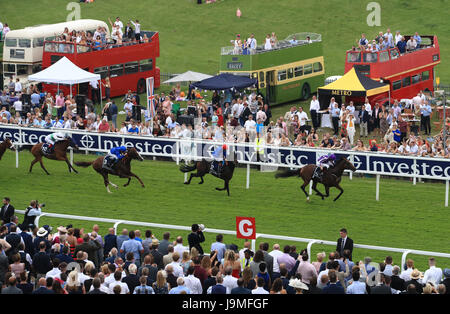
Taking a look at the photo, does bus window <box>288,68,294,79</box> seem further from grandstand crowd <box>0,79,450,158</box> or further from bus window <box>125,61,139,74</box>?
bus window <box>125,61,139,74</box>

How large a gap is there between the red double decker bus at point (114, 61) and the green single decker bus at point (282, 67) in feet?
13.7

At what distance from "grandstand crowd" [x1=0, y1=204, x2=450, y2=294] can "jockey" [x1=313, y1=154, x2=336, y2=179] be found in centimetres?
599

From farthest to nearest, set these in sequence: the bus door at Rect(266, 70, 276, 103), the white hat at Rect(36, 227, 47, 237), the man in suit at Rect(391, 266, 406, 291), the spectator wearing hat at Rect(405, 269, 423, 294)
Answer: the bus door at Rect(266, 70, 276, 103), the white hat at Rect(36, 227, 47, 237), the man in suit at Rect(391, 266, 406, 291), the spectator wearing hat at Rect(405, 269, 423, 294)

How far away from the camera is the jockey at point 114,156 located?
79.0 feet

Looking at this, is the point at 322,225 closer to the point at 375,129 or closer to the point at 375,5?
the point at 375,129

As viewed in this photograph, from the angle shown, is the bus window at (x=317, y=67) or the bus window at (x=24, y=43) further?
the bus window at (x=317, y=67)

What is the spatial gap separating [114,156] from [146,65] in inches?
677

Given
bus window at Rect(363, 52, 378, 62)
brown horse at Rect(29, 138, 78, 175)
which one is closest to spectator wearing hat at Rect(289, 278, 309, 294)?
brown horse at Rect(29, 138, 78, 175)

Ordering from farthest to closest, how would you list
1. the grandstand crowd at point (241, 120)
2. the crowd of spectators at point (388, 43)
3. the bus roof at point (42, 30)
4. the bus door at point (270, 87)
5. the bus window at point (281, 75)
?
the bus roof at point (42, 30), the bus window at point (281, 75), the bus door at point (270, 87), the crowd of spectators at point (388, 43), the grandstand crowd at point (241, 120)

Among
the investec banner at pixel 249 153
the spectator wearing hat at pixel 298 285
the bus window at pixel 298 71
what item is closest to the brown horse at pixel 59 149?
the investec banner at pixel 249 153

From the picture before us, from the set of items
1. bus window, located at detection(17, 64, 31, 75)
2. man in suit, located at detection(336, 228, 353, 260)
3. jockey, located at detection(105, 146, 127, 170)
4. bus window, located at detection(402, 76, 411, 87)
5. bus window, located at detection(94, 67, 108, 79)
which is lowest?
man in suit, located at detection(336, 228, 353, 260)

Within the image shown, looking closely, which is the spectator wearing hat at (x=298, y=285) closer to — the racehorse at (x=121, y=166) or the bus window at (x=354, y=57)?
the racehorse at (x=121, y=166)

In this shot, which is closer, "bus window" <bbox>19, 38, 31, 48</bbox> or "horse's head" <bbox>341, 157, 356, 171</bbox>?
"horse's head" <bbox>341, 157, 356, 171</bbox>

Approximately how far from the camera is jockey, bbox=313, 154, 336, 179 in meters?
23.0
